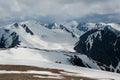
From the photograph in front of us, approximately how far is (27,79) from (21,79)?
1.40m

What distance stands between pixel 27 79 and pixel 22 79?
116 centimetres

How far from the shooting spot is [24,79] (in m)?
76.6

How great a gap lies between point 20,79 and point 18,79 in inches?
26.9

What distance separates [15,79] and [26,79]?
8.58 ft

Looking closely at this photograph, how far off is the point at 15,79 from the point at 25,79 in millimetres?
2439

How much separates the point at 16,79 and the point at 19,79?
1101 mm

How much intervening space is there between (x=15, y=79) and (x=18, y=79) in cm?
71

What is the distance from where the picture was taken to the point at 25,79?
76.9m

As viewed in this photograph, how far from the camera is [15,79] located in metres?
77.3

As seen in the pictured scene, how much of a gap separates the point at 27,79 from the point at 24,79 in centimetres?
74

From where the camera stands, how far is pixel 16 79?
77625mm

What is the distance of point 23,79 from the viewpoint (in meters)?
76.6

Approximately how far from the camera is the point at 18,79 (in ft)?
254

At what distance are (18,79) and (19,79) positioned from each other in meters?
0.53
